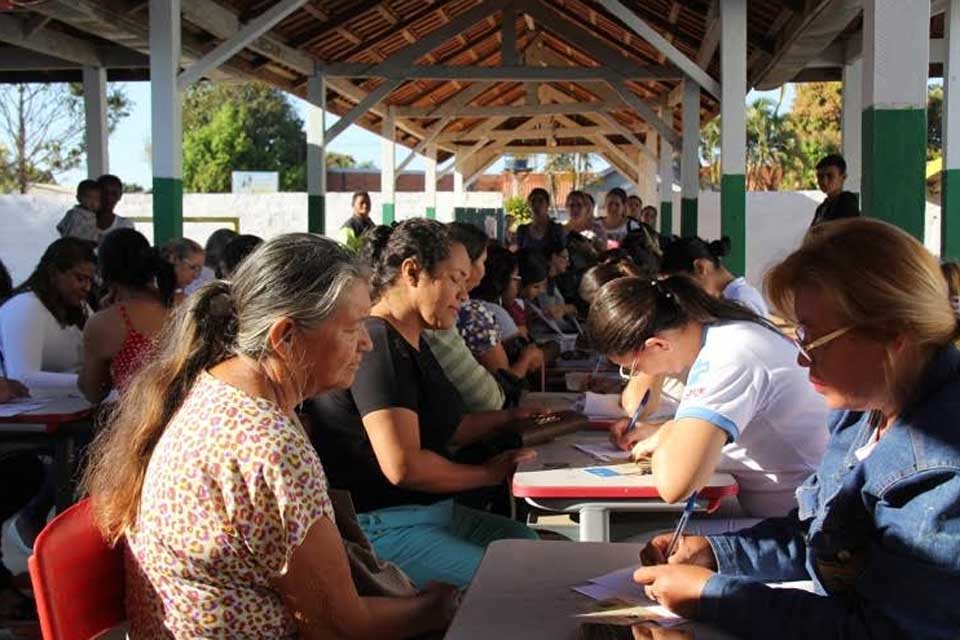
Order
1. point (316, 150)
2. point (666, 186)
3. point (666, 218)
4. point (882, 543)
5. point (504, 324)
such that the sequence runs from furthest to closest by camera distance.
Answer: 1. point (666, 186)
2. point (666, 218)
3. point (316, 150)
4. point (504, 324)
5. point (882, 543)

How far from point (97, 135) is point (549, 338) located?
6.98 meters

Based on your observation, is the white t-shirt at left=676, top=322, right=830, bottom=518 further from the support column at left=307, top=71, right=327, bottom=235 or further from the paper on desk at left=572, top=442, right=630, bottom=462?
the support column at left=307, top=71, right=327, bottom=235

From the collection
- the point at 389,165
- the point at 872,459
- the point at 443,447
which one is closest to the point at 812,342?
the point at 872,459

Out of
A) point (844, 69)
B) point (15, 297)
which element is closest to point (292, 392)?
point (15, 297)

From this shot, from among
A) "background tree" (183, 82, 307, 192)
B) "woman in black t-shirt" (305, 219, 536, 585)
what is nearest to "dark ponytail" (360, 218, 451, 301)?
"woman in black t-shirt" (305, 219, 536, 585)

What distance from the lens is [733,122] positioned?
9359 millimetres

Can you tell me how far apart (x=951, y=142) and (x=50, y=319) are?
6.70 metres

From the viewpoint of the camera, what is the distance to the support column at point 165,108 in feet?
24.5

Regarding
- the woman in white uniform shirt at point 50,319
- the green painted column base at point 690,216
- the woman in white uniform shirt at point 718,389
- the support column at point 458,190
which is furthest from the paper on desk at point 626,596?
the support column at point 458,190

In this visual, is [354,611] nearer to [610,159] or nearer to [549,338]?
[549,338]

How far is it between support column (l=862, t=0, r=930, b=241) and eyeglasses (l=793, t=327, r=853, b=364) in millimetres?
3268

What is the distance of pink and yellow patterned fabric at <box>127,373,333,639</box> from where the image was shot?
1.62m

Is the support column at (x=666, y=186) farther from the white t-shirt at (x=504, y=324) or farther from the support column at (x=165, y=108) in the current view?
the white t-shirt at (x=504, y=324)

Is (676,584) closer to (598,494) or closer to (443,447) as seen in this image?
(598,494)
